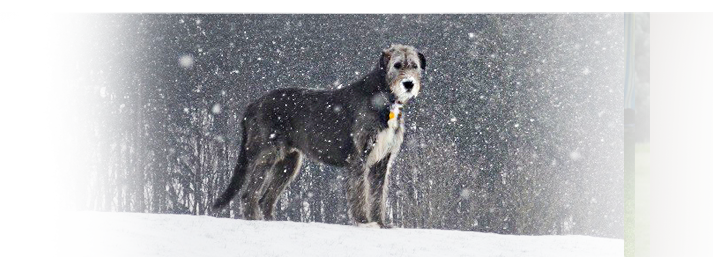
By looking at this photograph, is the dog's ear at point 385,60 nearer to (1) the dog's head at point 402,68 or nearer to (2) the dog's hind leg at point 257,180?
(1) the dog's head at point 402,68

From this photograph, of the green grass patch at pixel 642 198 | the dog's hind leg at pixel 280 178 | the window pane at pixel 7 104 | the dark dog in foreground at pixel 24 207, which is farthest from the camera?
the window pane at pixel 7 104

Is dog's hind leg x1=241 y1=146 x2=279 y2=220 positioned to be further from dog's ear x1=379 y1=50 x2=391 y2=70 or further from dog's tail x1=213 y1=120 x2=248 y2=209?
dog's ear x1=379 y1=50 x2=391 y2=70

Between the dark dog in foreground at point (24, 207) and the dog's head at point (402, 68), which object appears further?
the dog's head at point (402, 68)

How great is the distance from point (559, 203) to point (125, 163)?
263 centimetres

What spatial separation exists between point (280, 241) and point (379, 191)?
66 cm

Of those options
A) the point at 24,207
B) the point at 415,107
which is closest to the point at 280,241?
the point at 415,107

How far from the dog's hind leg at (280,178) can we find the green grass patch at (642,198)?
7.26 feet

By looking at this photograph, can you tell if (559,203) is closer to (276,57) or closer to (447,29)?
(447,29)

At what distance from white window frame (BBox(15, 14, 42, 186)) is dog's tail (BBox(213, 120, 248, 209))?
1.71m

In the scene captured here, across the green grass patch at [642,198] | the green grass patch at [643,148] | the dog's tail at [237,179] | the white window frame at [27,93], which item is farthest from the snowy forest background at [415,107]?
the white window frame at [27,93]

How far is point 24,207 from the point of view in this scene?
457 cm

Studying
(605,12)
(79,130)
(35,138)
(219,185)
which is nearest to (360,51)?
(219,185)

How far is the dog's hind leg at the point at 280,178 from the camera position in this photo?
475 cm

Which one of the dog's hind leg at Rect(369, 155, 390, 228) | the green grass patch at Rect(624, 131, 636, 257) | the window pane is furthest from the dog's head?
the window pane
